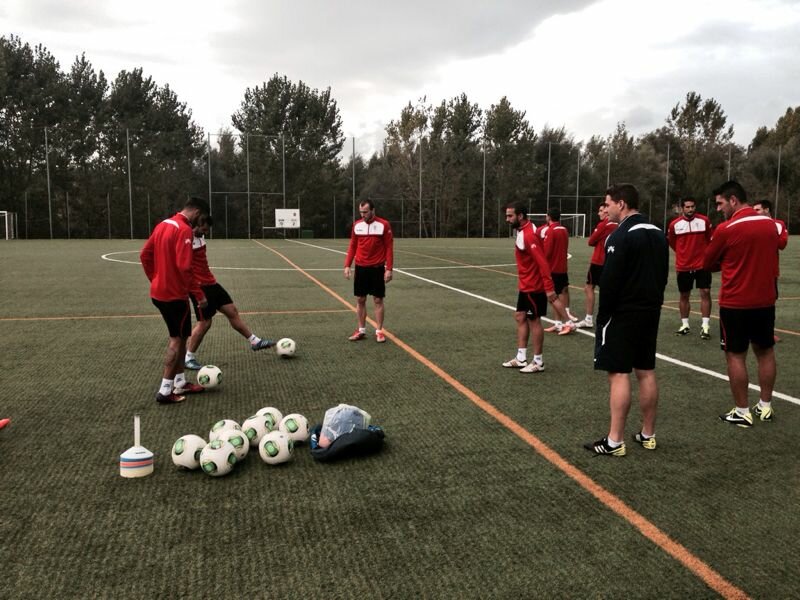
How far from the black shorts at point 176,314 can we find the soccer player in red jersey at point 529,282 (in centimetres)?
347

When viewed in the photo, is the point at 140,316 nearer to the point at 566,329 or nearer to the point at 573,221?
the point at 566,329

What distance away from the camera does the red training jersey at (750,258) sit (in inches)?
212

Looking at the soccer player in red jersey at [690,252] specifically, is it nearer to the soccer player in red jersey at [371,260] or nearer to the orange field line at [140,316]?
the soccer player in red jersey at [371,260]

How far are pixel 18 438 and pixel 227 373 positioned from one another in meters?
2.46

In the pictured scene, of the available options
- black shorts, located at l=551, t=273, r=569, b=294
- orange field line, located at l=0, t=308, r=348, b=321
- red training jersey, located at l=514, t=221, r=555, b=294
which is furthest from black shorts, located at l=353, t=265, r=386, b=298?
black shorts, located at l=551, t=273, r=569, b=294

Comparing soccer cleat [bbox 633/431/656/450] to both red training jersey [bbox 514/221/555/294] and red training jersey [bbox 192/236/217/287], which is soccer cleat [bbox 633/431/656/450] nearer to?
red training jersey [bbox 514/221/555/294]

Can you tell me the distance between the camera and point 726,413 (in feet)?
18.9

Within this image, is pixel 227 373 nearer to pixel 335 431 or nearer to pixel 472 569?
pixel 335 431

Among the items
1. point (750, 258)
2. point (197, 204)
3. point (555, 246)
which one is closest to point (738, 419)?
point (750, 258)

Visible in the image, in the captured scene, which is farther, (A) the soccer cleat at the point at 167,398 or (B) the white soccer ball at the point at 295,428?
(A) the soccer cleat at the point at 167,398

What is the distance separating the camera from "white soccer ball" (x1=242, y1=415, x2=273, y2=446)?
4766mm

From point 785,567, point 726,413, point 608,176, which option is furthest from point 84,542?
point 608,176

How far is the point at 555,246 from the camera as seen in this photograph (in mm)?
10086

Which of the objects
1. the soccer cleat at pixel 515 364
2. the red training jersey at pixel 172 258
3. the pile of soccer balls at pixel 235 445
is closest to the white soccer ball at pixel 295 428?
the pile of soccer balls at pixel 235 445
